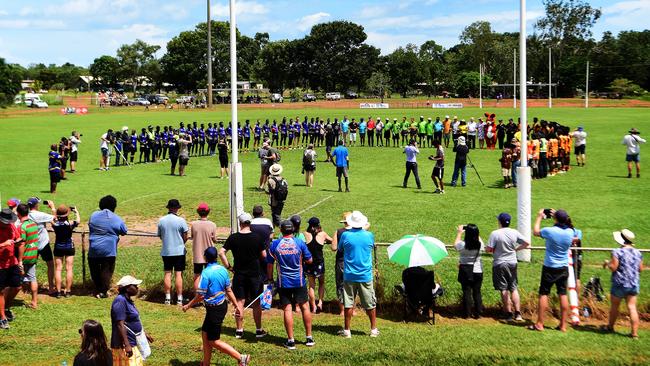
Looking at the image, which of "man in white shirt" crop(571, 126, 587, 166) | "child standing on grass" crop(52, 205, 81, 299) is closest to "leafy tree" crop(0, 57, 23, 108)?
"man in white shirt" crop(571, 126, 587, 166)

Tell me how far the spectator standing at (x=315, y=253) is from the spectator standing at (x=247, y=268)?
1.22 m

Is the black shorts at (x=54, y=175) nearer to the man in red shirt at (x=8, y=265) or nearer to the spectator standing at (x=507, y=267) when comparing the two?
the man in red shirt at (x=8, y=265)

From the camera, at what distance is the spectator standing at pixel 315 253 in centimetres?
1120

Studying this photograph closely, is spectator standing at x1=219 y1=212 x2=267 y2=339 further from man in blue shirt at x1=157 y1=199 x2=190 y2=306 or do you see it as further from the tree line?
the tree line

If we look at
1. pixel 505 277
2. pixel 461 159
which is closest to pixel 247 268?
pixel 505 277

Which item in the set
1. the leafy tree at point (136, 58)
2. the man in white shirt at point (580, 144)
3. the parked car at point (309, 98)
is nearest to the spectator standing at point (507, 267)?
the man in white shirt at point (580, 144)

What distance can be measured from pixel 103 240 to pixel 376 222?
8.09 m

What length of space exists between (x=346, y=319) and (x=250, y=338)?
1.46 metres

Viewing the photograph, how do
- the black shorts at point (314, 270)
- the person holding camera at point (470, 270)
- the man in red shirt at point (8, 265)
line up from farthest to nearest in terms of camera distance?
the black shorts at point (314, 270) < the person holding camera at point (470, 270) < the man in red shirt at point (8, 265)

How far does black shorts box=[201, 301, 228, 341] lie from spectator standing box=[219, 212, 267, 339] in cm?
136

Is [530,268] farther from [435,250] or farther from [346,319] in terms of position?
[346,319]

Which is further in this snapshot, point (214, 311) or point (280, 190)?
point (280, 190)

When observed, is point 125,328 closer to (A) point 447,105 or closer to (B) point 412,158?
(B) point 412,158

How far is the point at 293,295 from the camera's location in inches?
385
